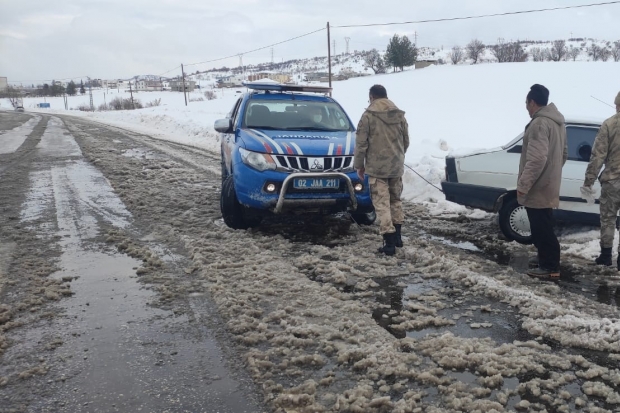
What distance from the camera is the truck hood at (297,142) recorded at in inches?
249

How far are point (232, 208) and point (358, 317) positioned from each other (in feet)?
10.2

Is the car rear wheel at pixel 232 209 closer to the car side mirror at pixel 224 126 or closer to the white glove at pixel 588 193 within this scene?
the car side mirror at pixel 224 126

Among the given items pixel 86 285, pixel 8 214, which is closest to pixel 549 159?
pixel 86 285

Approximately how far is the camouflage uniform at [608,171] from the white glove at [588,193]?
8cm

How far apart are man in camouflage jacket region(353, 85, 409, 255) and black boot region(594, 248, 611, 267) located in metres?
2.15

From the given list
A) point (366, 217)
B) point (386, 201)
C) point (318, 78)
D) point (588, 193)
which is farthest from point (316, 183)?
point (318, 78)

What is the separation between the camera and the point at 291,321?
3959 millimetres

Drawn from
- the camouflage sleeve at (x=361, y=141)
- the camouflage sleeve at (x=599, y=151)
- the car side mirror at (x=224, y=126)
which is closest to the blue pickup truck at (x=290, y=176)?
the car side mirror at (x=224, y=126)

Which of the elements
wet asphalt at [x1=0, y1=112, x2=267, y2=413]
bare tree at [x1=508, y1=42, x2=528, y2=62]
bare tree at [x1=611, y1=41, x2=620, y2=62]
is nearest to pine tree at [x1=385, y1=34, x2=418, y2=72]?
bare tree at [x1=508, y1=42, x2=528, y2=62]

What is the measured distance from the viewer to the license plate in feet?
20.3

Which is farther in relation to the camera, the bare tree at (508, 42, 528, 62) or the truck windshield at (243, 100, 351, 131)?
the bare tree at (508, 42, 528, 62)

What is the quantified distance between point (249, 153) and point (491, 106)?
2670 cm

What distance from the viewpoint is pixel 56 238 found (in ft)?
20.9

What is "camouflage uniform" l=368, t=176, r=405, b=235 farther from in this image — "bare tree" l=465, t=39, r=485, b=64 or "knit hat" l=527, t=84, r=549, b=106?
"bare tree" l=465, t=39, r=485, b=64
